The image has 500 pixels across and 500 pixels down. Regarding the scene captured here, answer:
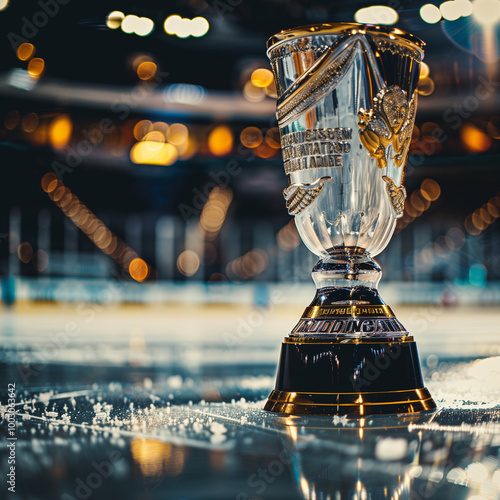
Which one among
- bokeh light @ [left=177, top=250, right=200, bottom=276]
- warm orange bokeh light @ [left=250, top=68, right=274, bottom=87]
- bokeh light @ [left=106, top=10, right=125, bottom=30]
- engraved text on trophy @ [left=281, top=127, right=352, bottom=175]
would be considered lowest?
engraved text on trophy @ [left=281, top=127, right=352, bottom=175]

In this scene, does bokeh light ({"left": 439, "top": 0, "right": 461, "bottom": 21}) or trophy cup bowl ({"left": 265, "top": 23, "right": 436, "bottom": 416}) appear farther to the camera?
bokeh light ({"left": 439, "top": 0, "right": 461, "bottom": 21})

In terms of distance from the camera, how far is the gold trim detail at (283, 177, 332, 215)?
5.08ft

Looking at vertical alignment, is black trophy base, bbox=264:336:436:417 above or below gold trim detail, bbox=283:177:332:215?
below

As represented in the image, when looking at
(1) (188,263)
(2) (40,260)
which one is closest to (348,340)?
(2) (40,260)

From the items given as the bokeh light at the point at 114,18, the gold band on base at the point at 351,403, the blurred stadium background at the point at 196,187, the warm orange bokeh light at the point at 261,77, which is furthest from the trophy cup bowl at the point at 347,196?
the warm orange bokeh light at the point at 261,77

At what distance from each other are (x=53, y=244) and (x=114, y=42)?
610 cm

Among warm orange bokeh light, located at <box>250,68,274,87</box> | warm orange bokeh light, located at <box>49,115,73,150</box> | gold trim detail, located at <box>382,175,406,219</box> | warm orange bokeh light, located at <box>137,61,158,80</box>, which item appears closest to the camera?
gold trim detail, located at <box>382,175,406,219</box>

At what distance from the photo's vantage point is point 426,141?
46.0ft

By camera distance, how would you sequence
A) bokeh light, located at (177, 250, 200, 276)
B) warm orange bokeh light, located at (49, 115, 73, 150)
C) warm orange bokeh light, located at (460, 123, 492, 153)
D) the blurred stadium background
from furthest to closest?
bokeh light, located at (177, 250, 200, 276) < warm orange bokeh light, located at (460, 123, 492, 153) < warm orange bokeh light, located at (49, 115, 73, 150) < the blurred stadium background

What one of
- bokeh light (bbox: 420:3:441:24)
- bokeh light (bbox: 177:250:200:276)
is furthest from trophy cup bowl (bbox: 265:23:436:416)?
bokeh light (bbox: 177:250:200:276)

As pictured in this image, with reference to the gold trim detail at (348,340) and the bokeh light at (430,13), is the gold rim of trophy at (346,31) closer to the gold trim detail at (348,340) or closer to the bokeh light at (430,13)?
the gold trim detail at (348,340)

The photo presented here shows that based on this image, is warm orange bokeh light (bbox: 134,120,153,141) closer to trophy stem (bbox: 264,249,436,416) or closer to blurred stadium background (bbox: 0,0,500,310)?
blurred stadium background (bbox: 0,0,500,310)

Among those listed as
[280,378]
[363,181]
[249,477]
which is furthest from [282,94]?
[249,477]

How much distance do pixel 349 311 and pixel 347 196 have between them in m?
0.25
